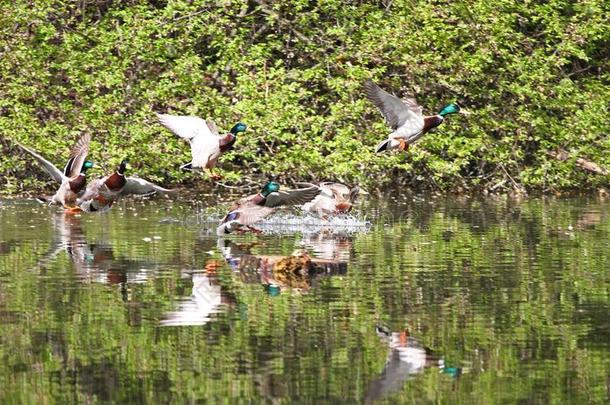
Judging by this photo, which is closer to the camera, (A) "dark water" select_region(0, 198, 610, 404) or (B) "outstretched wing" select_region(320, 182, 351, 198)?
(A) "dark water" select_region(0, 198, 610, 404)

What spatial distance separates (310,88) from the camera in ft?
71.6

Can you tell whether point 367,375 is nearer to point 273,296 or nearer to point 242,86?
point 273,296

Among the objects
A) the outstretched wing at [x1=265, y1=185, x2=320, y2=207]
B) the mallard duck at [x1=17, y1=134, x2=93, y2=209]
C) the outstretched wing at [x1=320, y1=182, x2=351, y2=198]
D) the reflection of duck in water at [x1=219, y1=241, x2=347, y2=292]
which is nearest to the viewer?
the reflection of duck in water at [x1=219, y1=241, x2=347, y2=292]

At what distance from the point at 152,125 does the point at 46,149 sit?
54.9 inches

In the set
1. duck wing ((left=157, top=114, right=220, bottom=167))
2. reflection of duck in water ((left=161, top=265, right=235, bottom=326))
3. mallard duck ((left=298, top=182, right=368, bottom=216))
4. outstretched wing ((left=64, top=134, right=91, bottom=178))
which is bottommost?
reflection of duck in water ((left=161, top=265, right=235, bottom=326))

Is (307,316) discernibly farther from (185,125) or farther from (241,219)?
(185,125)

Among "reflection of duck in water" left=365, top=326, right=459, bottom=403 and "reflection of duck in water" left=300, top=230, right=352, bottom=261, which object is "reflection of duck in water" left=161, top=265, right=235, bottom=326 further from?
"reflection of duck in water" left=300, top=230, right=352, bottom=261

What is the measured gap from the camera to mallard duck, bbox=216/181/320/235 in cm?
1534

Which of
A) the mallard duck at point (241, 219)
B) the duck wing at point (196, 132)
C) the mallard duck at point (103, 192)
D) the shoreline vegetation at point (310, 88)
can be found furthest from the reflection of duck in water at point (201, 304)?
the shoreline vegetation at point (310, 88)

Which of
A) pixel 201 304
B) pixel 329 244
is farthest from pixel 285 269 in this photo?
pixel 329 244

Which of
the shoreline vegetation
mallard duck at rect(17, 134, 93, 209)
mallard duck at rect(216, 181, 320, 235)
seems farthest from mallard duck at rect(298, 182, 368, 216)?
the shoreline vegetation

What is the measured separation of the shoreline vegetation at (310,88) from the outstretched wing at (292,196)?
313 cm

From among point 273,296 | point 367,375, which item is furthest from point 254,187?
point 367,375

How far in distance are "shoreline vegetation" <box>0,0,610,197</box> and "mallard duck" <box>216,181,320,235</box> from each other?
3235mm
